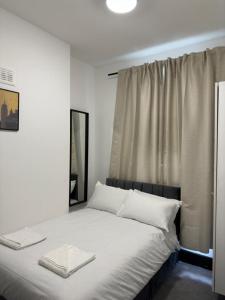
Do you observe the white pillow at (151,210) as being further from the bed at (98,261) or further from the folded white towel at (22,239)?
the folded white towel at (22,239)

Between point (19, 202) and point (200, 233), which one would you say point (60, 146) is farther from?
point (200, 233)

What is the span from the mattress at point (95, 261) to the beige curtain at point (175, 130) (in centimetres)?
47

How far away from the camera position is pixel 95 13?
2.08 metres

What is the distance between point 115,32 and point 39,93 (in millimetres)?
1063

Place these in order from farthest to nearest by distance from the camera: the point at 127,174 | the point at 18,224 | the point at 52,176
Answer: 1. the point at 127,174
2. the point at 52,176
3. the point at 18,224

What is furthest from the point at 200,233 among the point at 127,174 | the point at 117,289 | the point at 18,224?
the point at 18,224

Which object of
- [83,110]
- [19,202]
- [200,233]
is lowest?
[200,233]

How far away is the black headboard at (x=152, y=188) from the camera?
2.60 m

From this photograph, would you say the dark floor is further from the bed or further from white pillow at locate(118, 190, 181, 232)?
white pillow at locate(118, 190, 181, 232)

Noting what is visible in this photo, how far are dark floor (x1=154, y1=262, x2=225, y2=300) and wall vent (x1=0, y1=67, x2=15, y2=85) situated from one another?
2438mm

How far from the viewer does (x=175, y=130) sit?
2697 mm

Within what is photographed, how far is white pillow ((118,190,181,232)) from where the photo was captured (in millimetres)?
2309

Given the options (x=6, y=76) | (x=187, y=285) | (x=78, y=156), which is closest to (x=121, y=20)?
(x=6, y=76)

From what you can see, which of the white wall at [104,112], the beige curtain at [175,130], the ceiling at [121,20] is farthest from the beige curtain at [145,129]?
the ceiling at [121,20]
